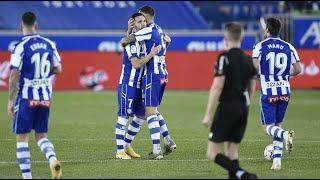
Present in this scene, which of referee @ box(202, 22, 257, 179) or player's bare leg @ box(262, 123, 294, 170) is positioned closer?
referee @ box(202, 22, 257, 179)

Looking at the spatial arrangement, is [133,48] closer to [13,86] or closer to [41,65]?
[41,65]

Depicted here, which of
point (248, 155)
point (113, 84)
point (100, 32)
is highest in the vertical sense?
point (100, 32)

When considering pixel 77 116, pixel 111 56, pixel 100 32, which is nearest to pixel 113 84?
pixel 111 56

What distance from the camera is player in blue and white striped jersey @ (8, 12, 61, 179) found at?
10758mm

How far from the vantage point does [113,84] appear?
29.2m

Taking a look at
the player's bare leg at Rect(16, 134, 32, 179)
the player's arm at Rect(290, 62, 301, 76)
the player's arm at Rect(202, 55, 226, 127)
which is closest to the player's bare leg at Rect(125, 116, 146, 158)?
the player's arm at Rect(290, 62, 301, 76)

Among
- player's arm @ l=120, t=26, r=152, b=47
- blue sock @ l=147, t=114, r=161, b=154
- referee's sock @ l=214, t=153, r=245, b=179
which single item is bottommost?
referee's sock @ l=214, t=153, r=245, b=179

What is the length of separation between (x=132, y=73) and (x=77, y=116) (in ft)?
26.4

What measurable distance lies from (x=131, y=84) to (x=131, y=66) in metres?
0.28

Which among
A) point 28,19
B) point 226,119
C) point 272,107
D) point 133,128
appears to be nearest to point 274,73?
point 272,107

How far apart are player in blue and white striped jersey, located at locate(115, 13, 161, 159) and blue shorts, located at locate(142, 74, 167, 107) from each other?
191 millimetres

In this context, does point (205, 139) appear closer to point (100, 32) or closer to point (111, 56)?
point (111, 56)

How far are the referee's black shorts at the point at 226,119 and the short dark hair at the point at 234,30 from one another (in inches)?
30.4

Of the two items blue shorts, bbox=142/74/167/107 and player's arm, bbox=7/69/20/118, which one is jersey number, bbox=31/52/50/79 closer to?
player's arm, bbox=7/69/20/118
